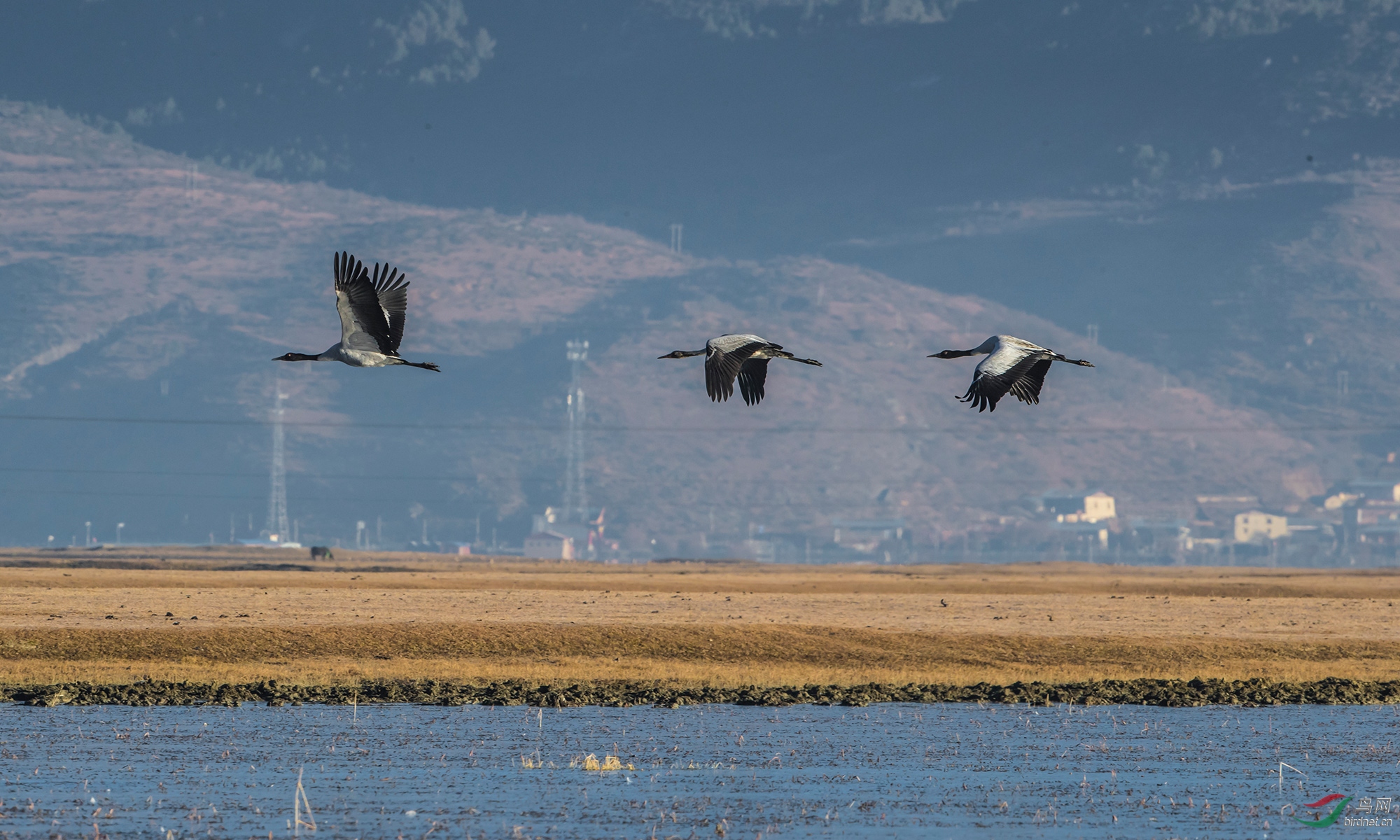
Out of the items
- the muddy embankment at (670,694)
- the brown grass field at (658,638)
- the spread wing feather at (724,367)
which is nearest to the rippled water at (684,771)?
the muddy embankment at (670,694)

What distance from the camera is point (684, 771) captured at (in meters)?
29.0

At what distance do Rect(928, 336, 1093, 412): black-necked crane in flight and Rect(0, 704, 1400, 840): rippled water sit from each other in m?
6.07

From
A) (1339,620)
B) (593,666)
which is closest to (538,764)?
(593,666)

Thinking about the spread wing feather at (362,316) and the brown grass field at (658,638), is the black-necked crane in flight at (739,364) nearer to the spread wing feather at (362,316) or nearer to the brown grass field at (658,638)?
the spread wing feather at (362,316)

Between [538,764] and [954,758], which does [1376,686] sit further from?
[538,764]

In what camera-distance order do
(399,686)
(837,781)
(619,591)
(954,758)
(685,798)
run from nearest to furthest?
(685,798) → (837,781) → (954,758) → (399,686) → (619,591)

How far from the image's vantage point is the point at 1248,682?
4488 centimetres

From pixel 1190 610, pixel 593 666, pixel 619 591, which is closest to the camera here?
pixel 593 666

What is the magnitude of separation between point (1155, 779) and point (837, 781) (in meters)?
5.35

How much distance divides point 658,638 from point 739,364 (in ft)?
102

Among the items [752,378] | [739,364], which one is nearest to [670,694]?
[752,378]

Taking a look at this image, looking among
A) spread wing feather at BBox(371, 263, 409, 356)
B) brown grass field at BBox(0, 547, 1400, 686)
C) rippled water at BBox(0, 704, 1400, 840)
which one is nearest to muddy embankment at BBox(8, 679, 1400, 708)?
rippled water at BBox(0, 704, 1400, 840)

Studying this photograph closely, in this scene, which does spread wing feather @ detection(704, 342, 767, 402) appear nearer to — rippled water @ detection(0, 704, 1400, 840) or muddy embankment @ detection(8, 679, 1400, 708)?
rippled water @ detection(0, 704, 1400, 840)

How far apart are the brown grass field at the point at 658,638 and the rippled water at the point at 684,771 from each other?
924 cm
